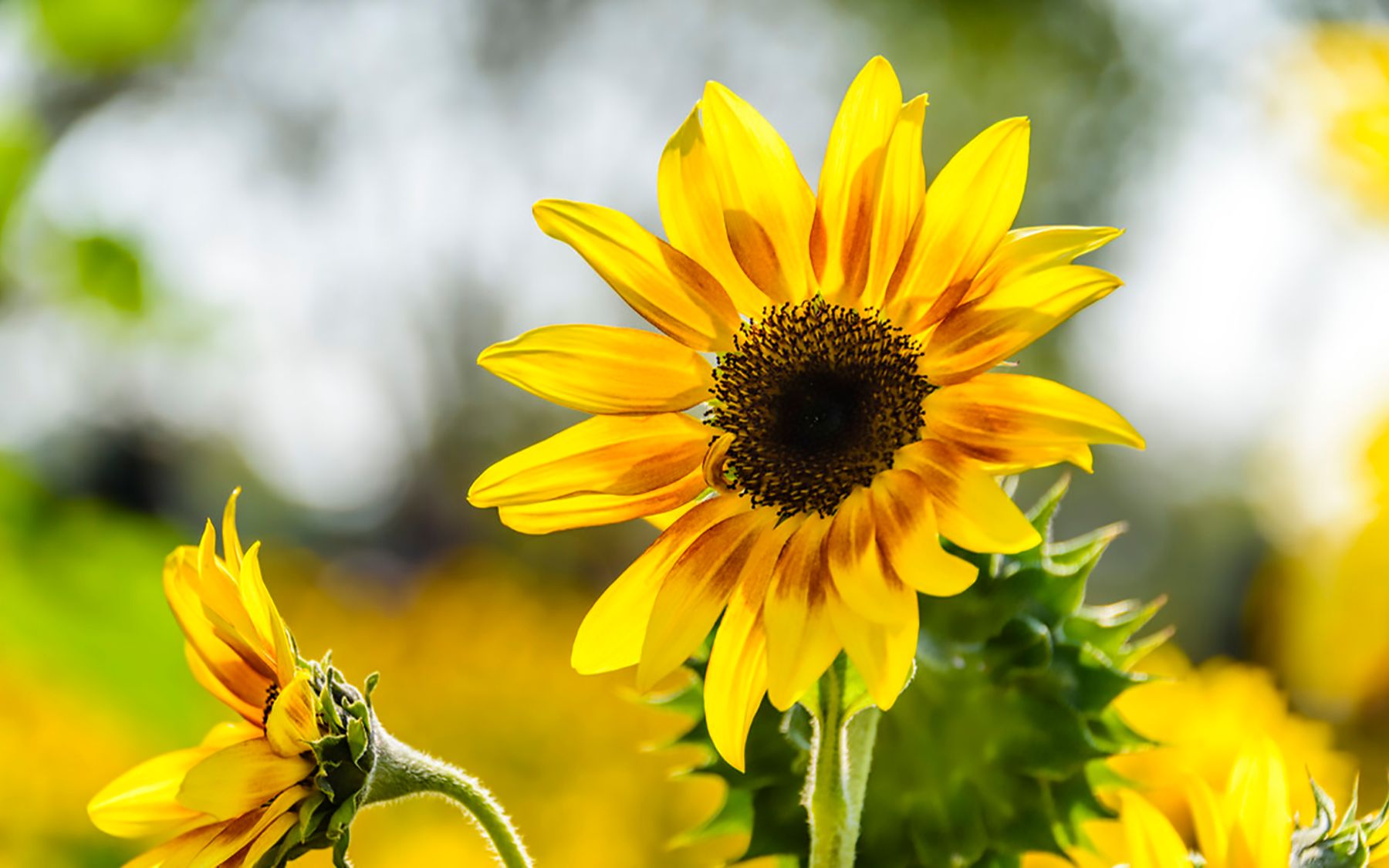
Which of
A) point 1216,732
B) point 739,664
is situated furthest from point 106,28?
point 1216,732

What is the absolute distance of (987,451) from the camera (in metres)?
0.79

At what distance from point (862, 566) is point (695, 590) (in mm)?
109

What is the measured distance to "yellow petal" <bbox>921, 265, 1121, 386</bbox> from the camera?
2.52 ft

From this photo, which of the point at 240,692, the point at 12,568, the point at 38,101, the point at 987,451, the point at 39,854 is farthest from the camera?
the point at 39,854

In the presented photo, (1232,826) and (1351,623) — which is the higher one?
(1232,826)

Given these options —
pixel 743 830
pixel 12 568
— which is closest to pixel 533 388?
pixel 743 830

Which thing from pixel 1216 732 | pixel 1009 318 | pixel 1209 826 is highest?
pixel 1009 318

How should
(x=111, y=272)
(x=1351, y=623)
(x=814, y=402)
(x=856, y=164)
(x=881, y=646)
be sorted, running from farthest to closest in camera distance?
(x=1351, y=623) < (x=111, y=272) < (x=814, y=402) < (x=856, y=164) < (x=881, y=646)

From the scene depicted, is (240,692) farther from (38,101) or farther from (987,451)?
(38,101)

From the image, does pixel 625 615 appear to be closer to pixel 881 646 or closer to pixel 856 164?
pixel 881 646

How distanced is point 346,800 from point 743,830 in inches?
11.9

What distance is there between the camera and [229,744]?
0.88 metres

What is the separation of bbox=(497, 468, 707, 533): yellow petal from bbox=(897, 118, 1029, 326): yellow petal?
0.63 feet

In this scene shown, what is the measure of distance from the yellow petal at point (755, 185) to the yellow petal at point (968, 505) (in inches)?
6.2
